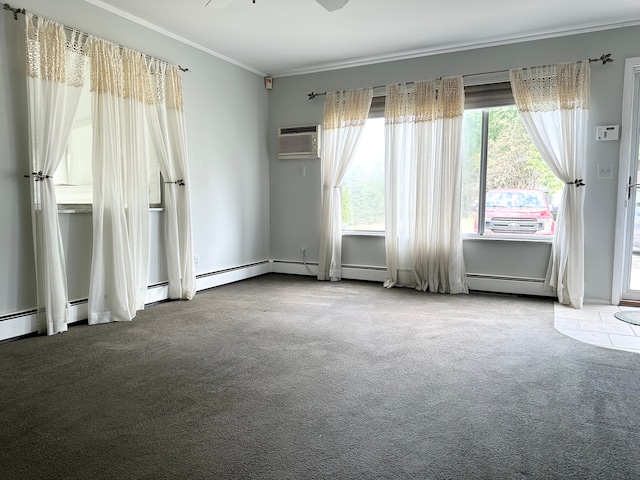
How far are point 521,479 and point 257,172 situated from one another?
4.84 metres

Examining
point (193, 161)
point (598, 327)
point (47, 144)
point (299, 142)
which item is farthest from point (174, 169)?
point (598, 327)

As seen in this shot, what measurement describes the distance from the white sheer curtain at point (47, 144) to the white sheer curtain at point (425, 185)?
3304mm

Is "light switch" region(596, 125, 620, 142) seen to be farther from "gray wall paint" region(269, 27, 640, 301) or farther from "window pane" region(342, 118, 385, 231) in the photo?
"window pane" region(342, 118, 385, 231)

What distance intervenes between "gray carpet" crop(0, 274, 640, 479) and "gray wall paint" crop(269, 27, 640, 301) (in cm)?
105

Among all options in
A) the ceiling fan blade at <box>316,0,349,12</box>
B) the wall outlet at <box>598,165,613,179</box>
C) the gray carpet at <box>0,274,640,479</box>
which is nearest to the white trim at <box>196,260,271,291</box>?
the gray carpet at <box>0,274,640,479</box>

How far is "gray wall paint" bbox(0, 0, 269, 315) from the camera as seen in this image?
317cm

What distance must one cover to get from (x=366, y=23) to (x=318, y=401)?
3.49 metres

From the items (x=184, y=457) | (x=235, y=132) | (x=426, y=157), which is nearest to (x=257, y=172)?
(x=235, y=132)

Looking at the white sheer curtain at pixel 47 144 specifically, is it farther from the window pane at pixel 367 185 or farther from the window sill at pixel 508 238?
the window sill at pixel 508 238

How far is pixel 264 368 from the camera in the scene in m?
2.71

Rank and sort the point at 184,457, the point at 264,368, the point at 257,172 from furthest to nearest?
1. the point at 257,172
2. the point at 264,368
3. the point at 184,457

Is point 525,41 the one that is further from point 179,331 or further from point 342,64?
point 179,331

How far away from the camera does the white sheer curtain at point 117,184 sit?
12.0ft

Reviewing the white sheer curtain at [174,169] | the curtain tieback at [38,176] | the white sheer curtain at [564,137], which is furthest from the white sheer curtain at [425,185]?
the curtain tieback at [38,176]
